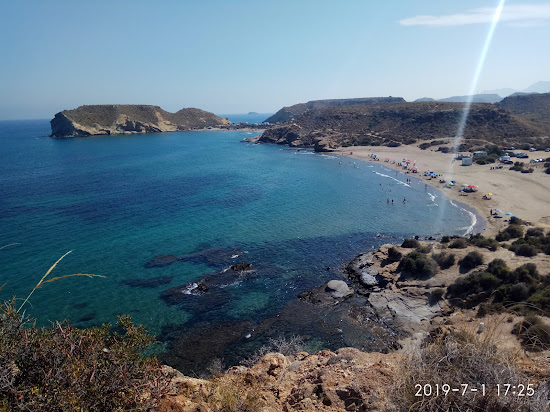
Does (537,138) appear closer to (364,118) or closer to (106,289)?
(364,118)

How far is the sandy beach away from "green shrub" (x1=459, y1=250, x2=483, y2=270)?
11468 mm

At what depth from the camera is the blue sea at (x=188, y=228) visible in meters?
23.7

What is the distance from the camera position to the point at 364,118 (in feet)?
394

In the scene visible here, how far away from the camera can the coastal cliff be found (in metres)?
140

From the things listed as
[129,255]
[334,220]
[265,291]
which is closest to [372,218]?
[334,220]

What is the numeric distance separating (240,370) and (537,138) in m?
97.4

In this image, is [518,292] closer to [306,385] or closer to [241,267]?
[306,385]

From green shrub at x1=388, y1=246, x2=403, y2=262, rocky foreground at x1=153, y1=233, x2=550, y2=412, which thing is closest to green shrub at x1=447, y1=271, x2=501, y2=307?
rocky foreground at x1=153, y1=233, x2=550, y2=412

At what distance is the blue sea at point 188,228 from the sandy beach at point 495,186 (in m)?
3.50

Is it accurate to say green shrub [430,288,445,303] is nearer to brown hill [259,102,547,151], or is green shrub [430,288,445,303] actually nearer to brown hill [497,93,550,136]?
brown hill [259,102,547,151]

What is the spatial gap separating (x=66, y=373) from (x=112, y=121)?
170421 millimetres

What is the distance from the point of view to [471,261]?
2412 centimetres

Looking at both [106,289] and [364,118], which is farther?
[364,118]

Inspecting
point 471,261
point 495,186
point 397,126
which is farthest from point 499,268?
point 397,126
